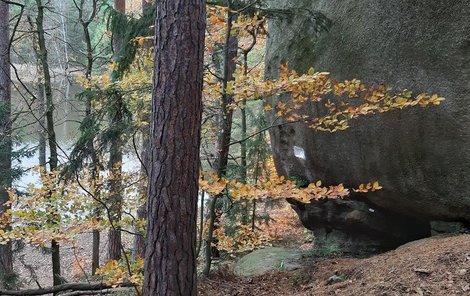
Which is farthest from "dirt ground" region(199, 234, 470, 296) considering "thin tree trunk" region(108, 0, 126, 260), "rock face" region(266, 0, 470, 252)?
"thin tree trunk" region(108, 0, 126, 260)

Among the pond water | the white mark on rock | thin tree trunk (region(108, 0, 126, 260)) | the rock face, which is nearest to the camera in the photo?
the rock face

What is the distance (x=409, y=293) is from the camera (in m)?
3.55

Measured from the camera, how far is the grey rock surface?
185 inches

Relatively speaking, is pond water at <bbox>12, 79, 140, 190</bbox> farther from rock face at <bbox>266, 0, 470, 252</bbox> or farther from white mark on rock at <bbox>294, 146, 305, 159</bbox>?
rock face at <bbox>266, 0, 470, 252</bbox>

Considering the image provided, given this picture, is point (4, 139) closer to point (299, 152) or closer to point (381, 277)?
point (299, 152)

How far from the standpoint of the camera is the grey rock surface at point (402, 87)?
4711mm

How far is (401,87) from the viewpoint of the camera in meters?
5.17

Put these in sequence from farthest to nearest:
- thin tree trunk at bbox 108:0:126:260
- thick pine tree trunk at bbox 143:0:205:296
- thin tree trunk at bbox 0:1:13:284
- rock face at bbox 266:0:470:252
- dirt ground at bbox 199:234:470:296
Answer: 1. thin tree trunk at bbox 0:1:13:284
2. thin tree trunk at bbox 108:0:126:260
3. rock face at bbox 266:0:470:252
4. dirt ground at bbox 199:234:470:296
5. thick pine tree trunk at bbox 143:0:205:296

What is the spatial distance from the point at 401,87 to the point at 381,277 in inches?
95.8

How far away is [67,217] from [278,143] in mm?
3992

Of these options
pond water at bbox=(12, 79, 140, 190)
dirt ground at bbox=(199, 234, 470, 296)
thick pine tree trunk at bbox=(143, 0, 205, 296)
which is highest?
pond water at bbox=(12, 79, 140, 190)

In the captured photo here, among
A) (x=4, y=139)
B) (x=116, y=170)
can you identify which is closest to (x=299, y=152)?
(x=116, y=170)

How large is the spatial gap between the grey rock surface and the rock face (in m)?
0.01

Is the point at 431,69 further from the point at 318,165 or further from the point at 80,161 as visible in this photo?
the point at 80,161
